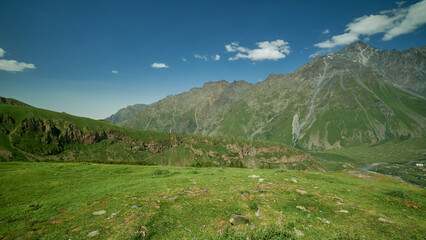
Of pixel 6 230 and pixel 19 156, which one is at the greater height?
pixel 6 230

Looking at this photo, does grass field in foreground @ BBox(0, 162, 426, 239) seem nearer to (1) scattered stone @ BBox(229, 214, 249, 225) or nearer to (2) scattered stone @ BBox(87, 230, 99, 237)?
(2) scattered stone @ BBox(87, 230, 99, 237)

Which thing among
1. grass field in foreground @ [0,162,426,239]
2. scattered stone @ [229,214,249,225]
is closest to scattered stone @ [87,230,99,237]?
grass field in foreground @ [0,162,426,239]

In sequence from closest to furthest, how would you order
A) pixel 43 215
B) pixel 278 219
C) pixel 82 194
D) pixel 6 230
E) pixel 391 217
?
pixel 6 230 < pixel 43 215 < pixel 278 219 < pixel 391 217 < pixel 82 194

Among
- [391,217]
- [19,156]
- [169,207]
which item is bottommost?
→ [19,156]

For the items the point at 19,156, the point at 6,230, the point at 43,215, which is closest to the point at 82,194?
the point at 43,215

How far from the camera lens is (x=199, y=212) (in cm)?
1272

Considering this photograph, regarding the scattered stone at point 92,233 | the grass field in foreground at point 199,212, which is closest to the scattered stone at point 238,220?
the grass field in foreground at point 199,212

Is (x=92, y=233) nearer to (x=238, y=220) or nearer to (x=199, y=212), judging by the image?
(x=199, y=212)

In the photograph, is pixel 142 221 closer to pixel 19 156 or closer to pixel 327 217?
pixel 327 217

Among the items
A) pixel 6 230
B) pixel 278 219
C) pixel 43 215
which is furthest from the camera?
pixel 278 219

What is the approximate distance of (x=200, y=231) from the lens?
1041 cm

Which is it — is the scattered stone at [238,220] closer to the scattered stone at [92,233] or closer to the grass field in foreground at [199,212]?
the grass field in foreground at [199,212]

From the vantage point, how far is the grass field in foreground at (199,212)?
390 inches

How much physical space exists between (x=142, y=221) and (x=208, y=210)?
15.6ft
